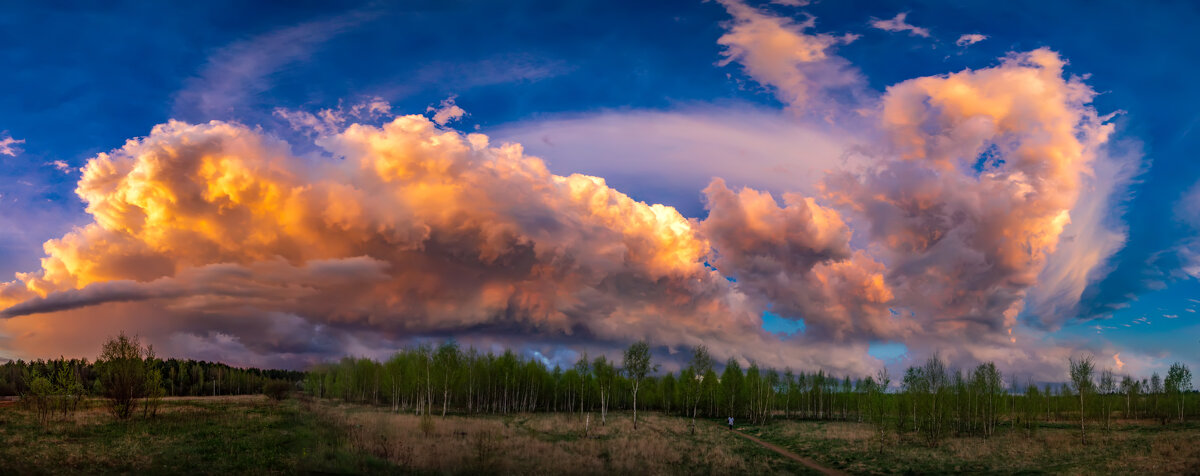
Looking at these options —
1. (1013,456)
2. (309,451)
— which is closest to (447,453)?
(309,451)

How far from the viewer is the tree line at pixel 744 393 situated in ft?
199

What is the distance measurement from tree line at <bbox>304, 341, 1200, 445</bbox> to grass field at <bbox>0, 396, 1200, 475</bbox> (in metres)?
10.4

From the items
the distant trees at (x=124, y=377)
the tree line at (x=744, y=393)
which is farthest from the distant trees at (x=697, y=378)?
the distant trees at (x=124, y=377)

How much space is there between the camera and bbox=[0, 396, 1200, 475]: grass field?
2452cm

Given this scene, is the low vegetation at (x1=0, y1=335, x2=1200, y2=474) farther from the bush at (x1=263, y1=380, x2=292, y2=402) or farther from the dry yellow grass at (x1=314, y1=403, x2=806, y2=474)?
the bush at (x1=263, y1=380, x2=292, y2=402)

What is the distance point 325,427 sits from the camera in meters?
40.5

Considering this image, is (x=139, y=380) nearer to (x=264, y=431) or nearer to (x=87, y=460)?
(x=264, y=431)

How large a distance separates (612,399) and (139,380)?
83.4 metres

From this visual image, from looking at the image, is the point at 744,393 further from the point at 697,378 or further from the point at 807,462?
the point at 807,462

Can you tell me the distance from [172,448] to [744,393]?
8298 cm

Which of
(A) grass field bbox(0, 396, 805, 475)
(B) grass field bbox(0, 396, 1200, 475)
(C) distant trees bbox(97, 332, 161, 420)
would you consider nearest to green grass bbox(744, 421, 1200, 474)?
(B) grass field bbox(0, 396, 1200, 475)

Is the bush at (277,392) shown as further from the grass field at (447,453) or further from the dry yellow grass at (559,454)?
the dry yellow grass at (559,454)

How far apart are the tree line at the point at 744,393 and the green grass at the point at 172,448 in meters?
22.5

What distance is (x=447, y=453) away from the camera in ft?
96.3
